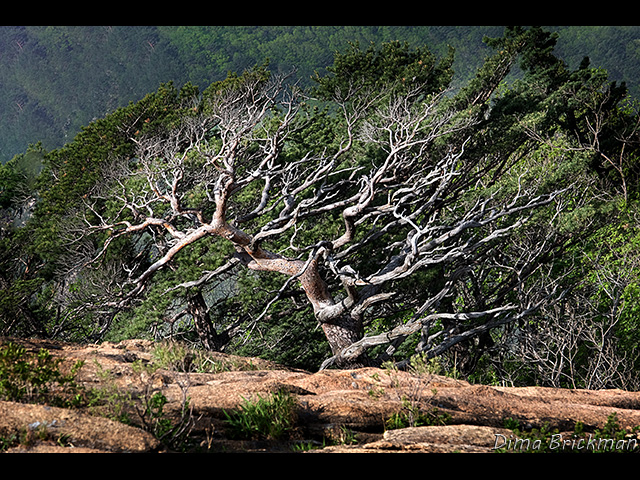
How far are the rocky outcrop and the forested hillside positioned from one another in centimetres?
436

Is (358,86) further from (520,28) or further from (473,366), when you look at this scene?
(473,366)

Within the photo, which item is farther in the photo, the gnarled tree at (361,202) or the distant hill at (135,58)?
the distant hill at (135,58)

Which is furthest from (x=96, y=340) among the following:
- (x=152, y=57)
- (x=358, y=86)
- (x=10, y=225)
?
(x=152, y=57)

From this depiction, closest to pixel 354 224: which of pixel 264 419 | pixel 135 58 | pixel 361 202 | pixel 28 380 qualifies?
pixel 361 202

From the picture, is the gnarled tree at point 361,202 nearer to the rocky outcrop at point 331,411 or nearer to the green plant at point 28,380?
A: the rocky outcrop at point 331,411

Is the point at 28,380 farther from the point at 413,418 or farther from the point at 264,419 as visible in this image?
the point at 413,418

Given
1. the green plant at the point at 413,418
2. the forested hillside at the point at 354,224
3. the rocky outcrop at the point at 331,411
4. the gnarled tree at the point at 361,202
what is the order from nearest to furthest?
the rocky outcrop at the point at 331,411 → the green plant at the point at 413,418 → the gnarled tree at the point at 361,202 → the forested hillside at the point at 354,224

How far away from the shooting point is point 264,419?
204 inches

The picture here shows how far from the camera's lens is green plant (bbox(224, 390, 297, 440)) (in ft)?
16.9

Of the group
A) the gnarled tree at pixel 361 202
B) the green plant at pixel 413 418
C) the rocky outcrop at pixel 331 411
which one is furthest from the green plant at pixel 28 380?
the gnarled tree at pixel 361 202

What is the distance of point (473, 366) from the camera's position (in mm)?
17016

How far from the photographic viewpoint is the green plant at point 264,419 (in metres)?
5.14

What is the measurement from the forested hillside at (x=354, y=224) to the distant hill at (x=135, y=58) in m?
18.3

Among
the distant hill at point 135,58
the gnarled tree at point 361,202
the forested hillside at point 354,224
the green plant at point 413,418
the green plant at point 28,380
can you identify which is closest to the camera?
the green plant at point 28,380
